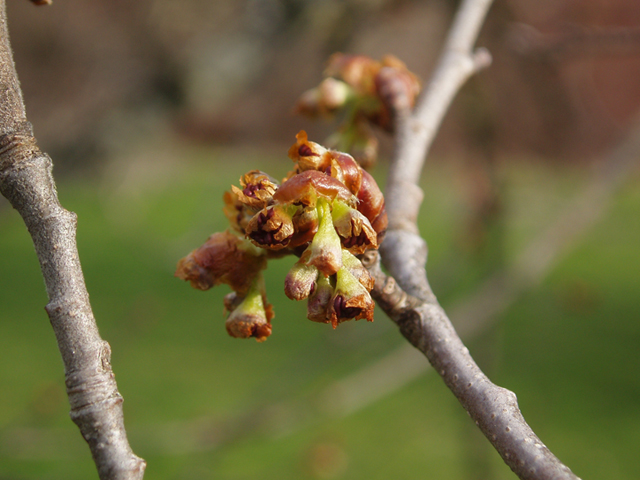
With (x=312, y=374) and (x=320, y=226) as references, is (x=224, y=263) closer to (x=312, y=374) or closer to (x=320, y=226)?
(x=320, y=226)

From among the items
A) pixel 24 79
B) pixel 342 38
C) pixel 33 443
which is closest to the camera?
pixel 342 38

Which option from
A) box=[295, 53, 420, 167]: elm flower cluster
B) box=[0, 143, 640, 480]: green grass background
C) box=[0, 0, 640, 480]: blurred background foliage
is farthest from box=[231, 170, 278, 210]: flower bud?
box=[0, 143, 640, 480]: green grass background

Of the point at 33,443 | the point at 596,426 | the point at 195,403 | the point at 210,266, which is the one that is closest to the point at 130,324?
the point at 195,403

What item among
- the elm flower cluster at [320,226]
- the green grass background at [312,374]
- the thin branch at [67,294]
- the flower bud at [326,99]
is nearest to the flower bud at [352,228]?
the elm flower cluster at [320,226]

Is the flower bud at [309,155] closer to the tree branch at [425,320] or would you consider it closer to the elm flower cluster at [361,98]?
the tree branch at [425,320]

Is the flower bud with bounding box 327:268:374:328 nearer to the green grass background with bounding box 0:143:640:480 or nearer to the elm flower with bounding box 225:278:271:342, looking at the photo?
the elm flower with bounding box 225:278:271:342

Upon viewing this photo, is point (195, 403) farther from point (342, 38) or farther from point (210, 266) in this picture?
point (210, 266)

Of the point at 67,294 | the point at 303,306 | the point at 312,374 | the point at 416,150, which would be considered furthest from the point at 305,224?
the point at 303,306
